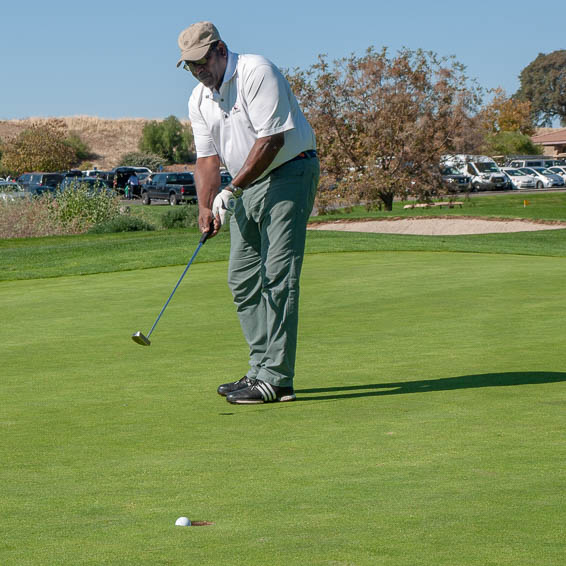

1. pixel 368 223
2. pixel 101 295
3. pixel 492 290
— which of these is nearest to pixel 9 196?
pixel 368 223

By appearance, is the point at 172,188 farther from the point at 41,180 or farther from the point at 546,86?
the point at 546,86

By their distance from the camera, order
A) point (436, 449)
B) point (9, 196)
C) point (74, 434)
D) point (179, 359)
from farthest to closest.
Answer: point (9, 196) < point (179, 359) < point (74, 434) < point (436, 449)

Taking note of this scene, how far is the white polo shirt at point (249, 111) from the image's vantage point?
563 cm

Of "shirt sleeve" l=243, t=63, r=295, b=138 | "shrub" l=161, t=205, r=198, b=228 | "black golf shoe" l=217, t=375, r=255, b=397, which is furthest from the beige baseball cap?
"shrub" l=161, t=205, r=198, b=228

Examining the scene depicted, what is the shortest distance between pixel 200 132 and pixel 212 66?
0.59 meters

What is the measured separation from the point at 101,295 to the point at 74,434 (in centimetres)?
621

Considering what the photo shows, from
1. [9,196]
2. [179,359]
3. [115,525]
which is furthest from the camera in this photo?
[9,196]

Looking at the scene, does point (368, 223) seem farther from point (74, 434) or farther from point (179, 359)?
point (74, 434)

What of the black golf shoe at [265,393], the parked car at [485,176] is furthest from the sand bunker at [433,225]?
the parked car at [485,176]

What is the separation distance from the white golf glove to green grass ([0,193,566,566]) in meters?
1.00

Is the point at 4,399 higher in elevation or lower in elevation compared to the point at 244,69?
lower

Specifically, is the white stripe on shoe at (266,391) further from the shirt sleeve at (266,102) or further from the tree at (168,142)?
the tree at (168,142)

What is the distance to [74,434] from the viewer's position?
15.3ft

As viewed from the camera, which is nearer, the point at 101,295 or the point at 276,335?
the point at 276,335
